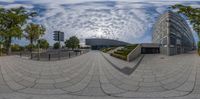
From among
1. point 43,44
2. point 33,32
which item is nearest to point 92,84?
point 43,44

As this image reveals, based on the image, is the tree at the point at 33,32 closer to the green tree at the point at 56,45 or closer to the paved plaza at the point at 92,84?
the green tree at the point at 56,45

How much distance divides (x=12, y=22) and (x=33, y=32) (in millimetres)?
879

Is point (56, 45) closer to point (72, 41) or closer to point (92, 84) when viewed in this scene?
point (72, 41)

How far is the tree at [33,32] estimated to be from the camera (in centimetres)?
259

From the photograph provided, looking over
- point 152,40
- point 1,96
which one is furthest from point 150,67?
point 1,96

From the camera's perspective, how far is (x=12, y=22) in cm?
331

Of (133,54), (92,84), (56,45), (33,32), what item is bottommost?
(92,84)

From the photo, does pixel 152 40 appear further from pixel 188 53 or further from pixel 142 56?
pixel 188 53

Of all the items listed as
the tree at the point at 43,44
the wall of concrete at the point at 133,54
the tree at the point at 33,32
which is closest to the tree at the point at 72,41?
the tree at the point at 43,44

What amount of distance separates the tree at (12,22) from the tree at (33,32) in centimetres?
10

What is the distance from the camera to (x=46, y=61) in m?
2.82

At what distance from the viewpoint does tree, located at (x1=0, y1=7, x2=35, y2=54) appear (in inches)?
106

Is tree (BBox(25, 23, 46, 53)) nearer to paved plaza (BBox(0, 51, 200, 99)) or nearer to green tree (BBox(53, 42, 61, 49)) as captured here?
green tree (BBox(53, 42, 61, 49))

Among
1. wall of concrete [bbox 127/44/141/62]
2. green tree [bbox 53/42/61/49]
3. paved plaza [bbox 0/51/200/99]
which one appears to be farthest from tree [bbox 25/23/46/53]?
wall of concrete [bbox 127/44/141/62]
